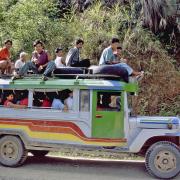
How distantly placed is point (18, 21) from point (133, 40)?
174 inches

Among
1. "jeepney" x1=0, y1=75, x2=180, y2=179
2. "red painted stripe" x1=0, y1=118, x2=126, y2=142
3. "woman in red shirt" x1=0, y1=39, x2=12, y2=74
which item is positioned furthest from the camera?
"woman in red shirt" x1=0, y1=39, x2=12, y2=74

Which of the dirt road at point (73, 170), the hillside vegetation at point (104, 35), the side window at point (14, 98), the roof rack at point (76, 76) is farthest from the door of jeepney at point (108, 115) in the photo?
the hillside vegetation at point (104, 35)

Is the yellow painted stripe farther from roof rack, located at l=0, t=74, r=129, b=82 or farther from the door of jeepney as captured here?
roof rack, located at l=0, t=74, r=129, b=82

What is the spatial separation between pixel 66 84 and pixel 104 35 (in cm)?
862

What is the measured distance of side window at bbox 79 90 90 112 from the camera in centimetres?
968

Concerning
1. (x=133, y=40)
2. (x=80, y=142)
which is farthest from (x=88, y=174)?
(x=133, y=40)

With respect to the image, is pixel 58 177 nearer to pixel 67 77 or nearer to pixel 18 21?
pixel 67 77

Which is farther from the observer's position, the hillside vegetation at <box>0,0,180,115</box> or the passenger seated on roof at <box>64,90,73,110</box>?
the hillside vegetation at <box>0,0,180,115</box>

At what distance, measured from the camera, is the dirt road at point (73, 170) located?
9.23 m

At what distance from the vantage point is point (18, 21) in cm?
1819

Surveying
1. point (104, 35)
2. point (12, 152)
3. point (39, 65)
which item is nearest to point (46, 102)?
point (39, 65)

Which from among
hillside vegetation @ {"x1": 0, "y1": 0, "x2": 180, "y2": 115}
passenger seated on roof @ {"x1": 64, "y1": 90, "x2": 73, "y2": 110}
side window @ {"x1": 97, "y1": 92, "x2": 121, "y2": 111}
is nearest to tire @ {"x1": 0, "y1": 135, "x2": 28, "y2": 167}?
passenger seated on roof @ {"x1": 64, "y1": 90, "x2": 73, "y2": 110}

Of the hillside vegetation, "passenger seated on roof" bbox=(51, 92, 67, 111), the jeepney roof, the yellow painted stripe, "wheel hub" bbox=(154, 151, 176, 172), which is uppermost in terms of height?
the hillside vegetation

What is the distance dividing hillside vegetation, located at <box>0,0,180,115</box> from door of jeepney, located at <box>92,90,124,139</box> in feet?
24.5
